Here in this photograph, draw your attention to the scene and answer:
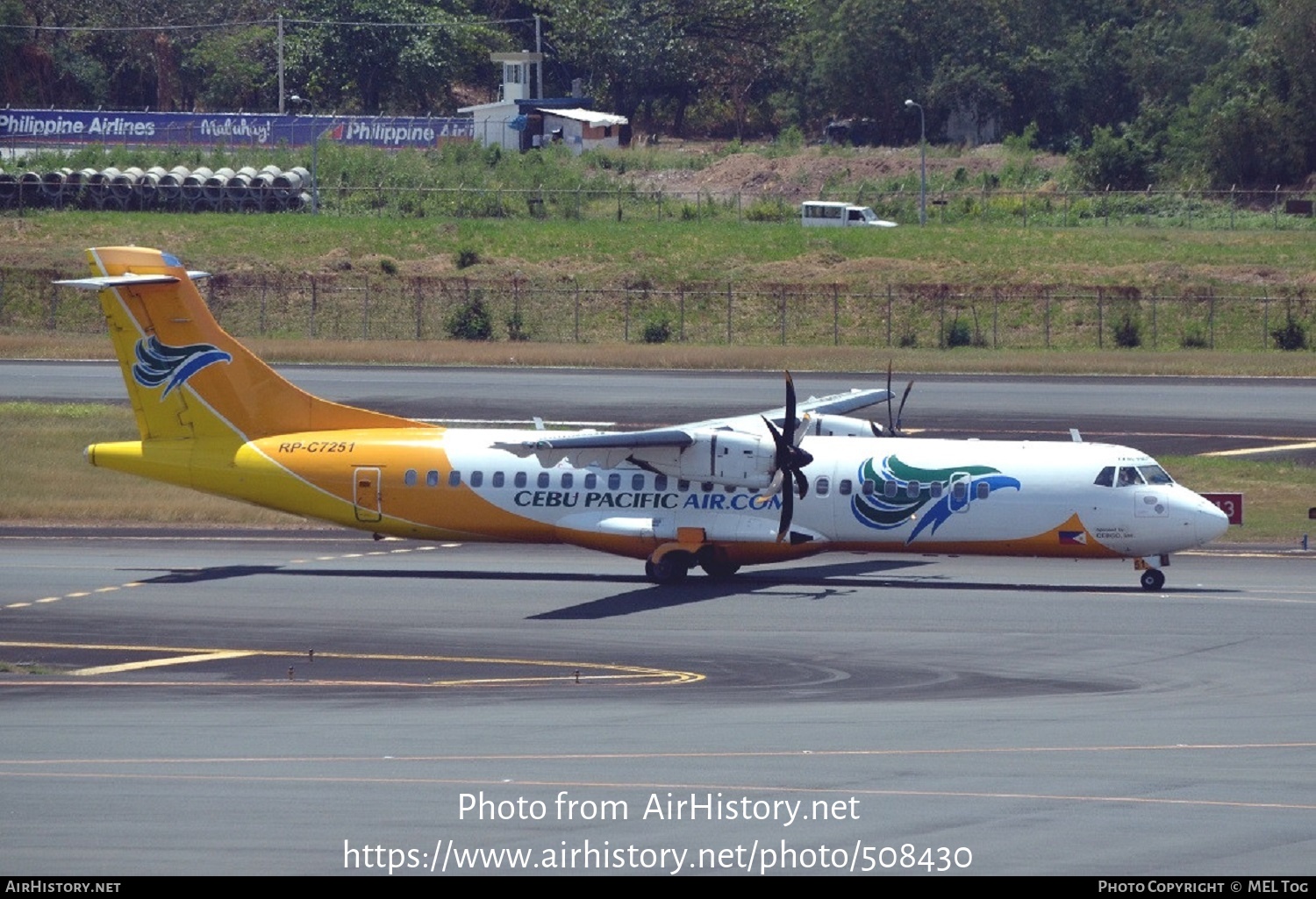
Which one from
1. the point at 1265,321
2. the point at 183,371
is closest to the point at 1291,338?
the point at 1265,321

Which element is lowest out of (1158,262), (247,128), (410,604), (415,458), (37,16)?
(410,604)

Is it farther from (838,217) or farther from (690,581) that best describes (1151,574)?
(838,217)

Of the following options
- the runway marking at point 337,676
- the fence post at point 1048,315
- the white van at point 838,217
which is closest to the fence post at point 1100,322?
the fence post at point 1048,315

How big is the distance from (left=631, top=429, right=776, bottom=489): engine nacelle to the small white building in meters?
77.0

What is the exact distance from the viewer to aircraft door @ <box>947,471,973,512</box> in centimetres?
3034

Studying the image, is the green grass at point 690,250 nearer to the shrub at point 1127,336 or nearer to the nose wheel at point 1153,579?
the shrub at point 1127,336

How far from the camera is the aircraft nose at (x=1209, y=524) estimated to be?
29.4m

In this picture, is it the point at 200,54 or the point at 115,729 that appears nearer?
the point at 115,729

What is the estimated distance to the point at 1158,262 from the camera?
7738 cm

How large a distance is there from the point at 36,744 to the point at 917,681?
11369 mm

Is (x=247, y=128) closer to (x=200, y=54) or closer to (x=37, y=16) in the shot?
(x=200, y=54)

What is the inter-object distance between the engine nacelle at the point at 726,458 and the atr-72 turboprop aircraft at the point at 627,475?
0.03 meters

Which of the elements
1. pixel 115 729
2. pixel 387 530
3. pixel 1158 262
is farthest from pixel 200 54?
pixel 115 729
